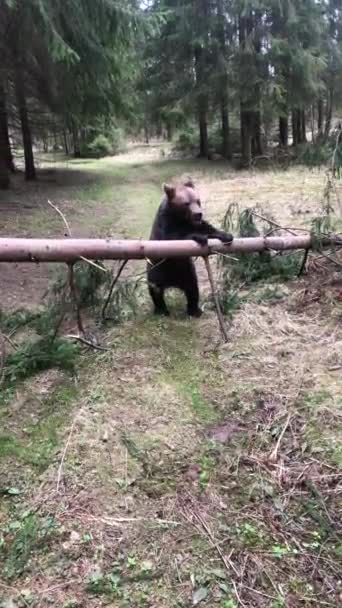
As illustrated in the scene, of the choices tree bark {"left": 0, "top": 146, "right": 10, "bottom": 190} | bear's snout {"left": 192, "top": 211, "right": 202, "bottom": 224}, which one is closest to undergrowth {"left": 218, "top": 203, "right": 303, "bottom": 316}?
bear's snout {"left": 192, "top": 211, "right": 202, "bottom": 224}

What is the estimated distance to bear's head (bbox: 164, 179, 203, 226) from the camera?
4.88 meters

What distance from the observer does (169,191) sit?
4.82m

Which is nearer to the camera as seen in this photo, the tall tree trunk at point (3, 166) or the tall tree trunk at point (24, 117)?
the tall tree trunk at point (24, 117)

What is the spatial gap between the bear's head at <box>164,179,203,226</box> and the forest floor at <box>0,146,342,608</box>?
1.11m

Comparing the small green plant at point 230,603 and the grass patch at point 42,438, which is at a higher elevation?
A: the grass patch at point 42,438

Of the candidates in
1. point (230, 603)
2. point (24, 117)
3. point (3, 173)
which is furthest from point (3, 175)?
point (230, 603)

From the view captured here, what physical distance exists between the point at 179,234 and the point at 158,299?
743 mm

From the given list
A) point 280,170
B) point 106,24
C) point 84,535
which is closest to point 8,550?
point 84,535

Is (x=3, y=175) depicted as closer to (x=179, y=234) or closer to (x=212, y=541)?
(x=179, y=234)

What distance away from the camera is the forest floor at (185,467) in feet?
7.86

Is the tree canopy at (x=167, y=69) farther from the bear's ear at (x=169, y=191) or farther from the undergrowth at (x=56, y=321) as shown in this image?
the undergrowth at (x=56, y=321)

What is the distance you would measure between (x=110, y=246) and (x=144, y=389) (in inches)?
54.6

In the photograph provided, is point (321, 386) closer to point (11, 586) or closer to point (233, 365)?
point (233, 365)

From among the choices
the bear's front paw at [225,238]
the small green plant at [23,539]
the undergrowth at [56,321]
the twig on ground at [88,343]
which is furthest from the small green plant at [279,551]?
the bear's front paw at [225,238]
